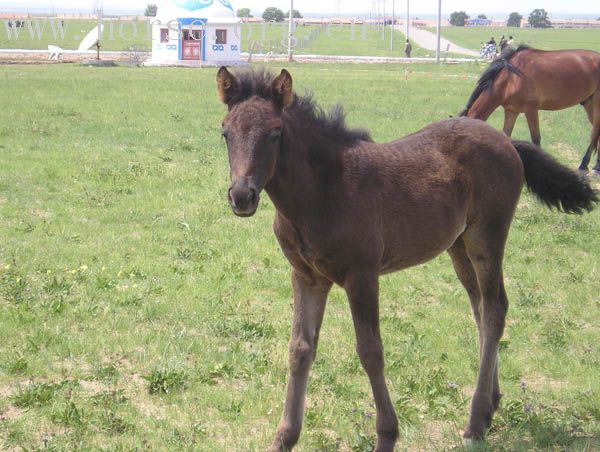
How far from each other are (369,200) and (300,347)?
1.02 m

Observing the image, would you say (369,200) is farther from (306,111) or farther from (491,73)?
(491,73)

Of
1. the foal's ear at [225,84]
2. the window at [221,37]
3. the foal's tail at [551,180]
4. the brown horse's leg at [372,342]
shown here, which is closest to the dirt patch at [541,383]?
the foal's tail at [551,180]

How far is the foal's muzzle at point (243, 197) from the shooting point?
409 centimetres

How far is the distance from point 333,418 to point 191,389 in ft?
3.68

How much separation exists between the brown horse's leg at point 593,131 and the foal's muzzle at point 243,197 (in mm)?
11170

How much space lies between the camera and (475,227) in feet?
18.0

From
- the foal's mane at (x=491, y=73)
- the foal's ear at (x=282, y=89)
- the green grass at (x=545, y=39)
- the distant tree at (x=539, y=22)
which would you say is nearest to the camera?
the foal's ear at (x=282, y=89)

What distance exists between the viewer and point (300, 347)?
5039mm

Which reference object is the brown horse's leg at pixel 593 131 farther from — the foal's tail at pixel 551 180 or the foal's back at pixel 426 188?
the foal's back at pixel 426 188

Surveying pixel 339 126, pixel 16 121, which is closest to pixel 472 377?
pixel 339 126

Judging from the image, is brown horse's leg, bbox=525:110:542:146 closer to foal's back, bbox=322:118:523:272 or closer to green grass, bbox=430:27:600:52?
foal's back, bbox=322:118:523:272

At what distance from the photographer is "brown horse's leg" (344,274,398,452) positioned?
471cm

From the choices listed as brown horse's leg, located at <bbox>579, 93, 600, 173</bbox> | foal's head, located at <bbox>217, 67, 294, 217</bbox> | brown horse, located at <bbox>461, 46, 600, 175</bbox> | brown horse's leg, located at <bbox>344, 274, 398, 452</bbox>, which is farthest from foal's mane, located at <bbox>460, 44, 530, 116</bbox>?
foal's head, located at <bbox>217, 67, 294, 217</bbox>

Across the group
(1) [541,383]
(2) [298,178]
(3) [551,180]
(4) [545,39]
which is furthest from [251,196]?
(4) [545,39]
